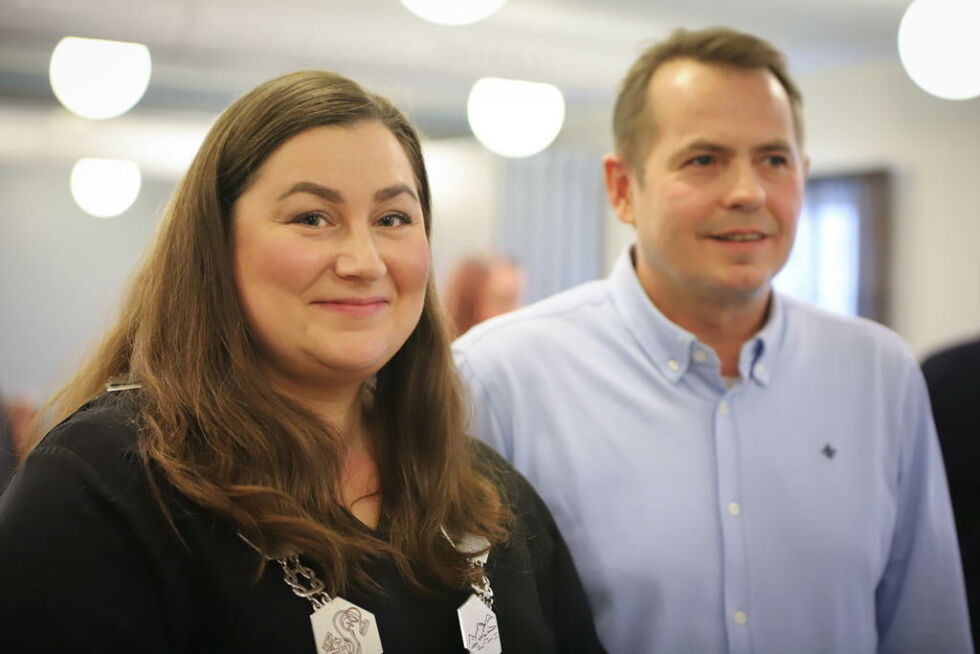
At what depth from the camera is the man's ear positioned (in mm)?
2102

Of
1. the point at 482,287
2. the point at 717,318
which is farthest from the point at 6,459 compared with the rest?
the point at 482,287

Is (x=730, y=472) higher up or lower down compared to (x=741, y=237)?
lower down

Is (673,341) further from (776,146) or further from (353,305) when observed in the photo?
(353,305)

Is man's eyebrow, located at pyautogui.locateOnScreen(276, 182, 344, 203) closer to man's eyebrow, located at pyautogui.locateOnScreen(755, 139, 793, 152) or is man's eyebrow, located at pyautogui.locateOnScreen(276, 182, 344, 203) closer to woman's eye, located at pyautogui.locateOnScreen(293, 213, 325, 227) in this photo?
woman's eye, located at pyautogui.locateOnScreen(293, 213, 325, 227)

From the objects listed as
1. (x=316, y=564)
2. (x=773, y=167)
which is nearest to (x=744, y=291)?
(x=773, y=167)

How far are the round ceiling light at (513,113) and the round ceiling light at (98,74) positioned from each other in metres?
1.72

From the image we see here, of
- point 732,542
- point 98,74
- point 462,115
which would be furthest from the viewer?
point 462,115

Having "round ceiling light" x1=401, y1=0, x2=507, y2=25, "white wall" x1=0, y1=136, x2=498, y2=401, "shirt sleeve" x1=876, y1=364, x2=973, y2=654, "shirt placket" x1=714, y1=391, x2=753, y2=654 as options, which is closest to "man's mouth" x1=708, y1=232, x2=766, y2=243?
"shirt placket" x1=714, y1=391, x2=753, y2=654

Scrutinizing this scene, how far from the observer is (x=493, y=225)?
812cm

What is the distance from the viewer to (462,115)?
25.2ft

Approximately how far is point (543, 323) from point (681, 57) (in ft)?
1.97

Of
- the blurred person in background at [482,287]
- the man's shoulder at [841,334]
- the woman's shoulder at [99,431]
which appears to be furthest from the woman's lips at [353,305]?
the blurred person in background at [482,287]

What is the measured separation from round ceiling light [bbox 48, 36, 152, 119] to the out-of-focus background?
0.34m

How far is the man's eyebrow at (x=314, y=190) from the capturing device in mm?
1283
